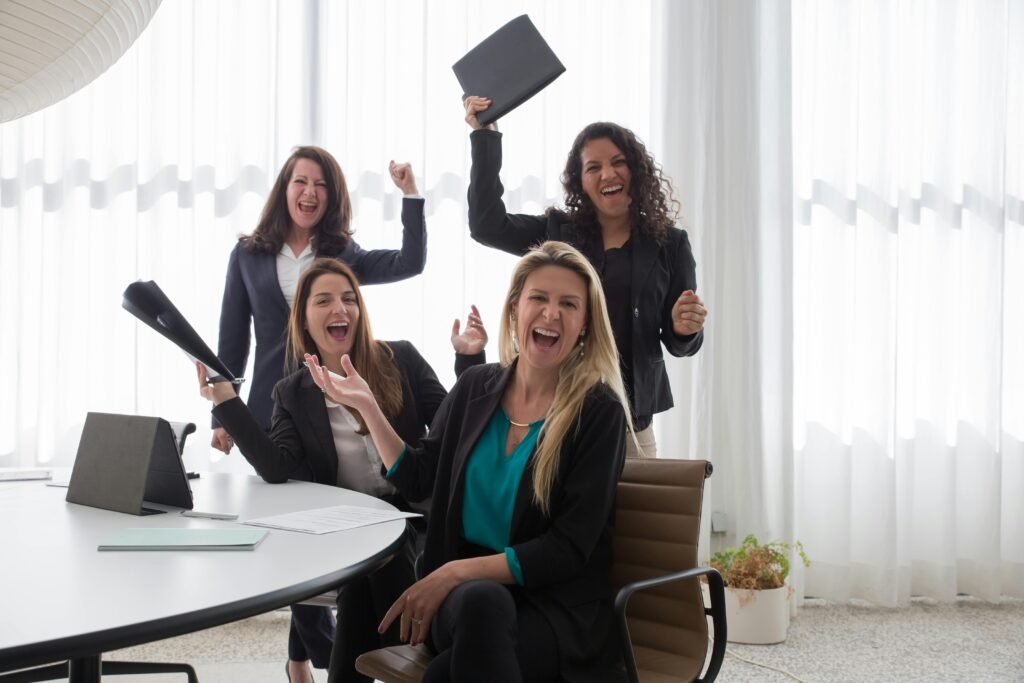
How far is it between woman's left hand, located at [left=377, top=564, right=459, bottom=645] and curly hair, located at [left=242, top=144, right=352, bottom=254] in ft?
4.65

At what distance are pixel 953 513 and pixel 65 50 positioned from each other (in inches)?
143

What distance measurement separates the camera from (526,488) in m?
1.69

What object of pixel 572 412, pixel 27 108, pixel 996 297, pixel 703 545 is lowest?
pixel 703 545

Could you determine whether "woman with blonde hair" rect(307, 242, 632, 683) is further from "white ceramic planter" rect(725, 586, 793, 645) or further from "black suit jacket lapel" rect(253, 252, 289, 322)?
"white ceramic planter" rect(725, 586, 793, 645)

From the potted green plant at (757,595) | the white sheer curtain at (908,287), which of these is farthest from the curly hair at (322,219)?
the white sheer curtain at (908,287)

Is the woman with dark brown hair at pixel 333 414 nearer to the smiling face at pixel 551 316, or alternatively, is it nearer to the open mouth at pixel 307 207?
the open mouth at pixel 307 207

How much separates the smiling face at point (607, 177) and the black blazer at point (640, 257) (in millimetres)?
88

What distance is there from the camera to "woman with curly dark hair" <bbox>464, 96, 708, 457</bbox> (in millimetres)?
2371

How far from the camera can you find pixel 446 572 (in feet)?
5.26

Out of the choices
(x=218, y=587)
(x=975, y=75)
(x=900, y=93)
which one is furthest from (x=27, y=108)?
(x=975, y=75)

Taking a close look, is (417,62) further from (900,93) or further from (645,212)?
(900,93)

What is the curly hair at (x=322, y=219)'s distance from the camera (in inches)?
109

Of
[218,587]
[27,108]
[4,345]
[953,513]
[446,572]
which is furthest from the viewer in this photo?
[953,513]

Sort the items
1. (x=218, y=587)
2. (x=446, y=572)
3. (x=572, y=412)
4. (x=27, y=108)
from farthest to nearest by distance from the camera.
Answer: (x=27, y=108), (x=572, y=412), (x=446, y=572), (x=218, y=587)
